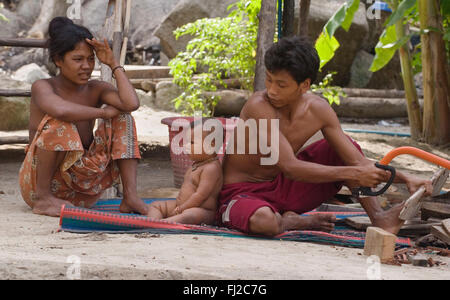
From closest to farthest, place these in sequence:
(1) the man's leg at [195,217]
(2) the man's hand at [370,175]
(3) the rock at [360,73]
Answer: (2) the man's hand at [370,175]
(1) the man's leg at [195,217]
(3) the rock at [360,73]

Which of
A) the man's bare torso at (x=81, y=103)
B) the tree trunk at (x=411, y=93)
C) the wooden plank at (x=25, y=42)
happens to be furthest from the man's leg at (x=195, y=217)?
the tree trunk at (x=411, y=93)

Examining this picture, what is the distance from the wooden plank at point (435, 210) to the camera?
341cm

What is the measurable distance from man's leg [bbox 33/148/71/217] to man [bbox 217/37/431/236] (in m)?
0.97

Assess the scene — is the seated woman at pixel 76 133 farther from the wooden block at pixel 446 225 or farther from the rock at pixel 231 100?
the rock at pixel 231 100

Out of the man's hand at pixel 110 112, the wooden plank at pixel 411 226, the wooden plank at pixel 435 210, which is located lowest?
the wooden plank at pixel 411 226

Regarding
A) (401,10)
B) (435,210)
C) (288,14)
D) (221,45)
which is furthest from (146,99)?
(435,210)

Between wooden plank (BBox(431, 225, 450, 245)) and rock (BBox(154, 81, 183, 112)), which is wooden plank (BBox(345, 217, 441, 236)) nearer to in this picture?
wooden plank (BBox(431, 225, 450, 245))

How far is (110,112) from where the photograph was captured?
3.69 meters

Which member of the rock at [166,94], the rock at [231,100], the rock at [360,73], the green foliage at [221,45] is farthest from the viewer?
the rock at [360,73]

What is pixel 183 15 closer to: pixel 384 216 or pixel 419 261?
pixel 384 216

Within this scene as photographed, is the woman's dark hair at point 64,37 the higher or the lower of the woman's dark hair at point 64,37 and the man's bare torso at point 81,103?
the higher

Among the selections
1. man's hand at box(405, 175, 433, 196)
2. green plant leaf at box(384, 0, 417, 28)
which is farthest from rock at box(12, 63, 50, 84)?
man's hand at box(405, 175, 433, 196)

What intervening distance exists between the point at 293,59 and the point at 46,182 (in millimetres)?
1613

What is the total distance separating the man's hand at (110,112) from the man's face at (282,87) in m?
1.00
